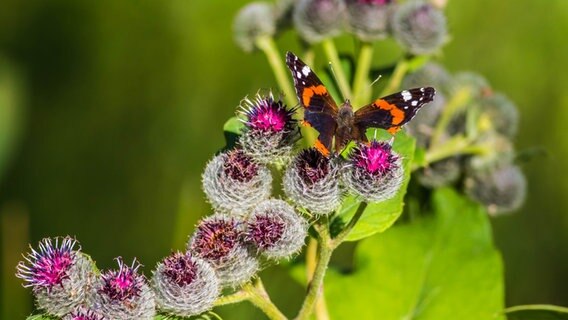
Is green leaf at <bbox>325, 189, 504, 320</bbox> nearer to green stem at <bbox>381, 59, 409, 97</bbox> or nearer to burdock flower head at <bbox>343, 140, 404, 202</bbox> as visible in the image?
green stem at <bbox>381, 59, 409, 97</bbox>

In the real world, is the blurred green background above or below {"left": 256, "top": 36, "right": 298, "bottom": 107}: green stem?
above

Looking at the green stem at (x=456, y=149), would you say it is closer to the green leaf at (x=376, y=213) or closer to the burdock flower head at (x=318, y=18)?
the burdock flower head at (x=318, y=18)

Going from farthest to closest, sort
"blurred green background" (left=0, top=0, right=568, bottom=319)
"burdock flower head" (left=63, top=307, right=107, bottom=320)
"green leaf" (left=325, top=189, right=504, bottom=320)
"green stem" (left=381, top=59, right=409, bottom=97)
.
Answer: "blurred green background" (left=0, top=0, right=568, bottom=319)
"green stem" (left=381, top=59, right=409, bottom=97)
"green leaf" (left=325, top=189, right=504, bottom=320)
"burdock flower head" (left=63, top=307, right=107, bottom=320)

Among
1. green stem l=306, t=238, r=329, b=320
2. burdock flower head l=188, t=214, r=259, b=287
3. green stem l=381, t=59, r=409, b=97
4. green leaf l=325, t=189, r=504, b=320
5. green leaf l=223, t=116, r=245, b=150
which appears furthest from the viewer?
green stem l=381, t=59, r=409, b=97

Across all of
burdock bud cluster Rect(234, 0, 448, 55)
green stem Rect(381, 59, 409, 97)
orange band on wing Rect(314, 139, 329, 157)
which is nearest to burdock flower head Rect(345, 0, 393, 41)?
burdock bud cluster Rect(234, 0, 448, 55)

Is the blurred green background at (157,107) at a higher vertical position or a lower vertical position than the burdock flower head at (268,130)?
higher

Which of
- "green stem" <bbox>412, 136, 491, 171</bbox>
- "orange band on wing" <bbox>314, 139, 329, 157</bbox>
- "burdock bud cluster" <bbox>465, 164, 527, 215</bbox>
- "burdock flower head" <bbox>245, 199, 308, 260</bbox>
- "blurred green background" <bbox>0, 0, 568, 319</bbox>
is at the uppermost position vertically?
"blurred green background" <bbox>0, 0, 568, 319</bbox>

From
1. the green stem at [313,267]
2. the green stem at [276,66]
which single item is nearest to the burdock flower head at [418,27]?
the green stem at [276,66]
